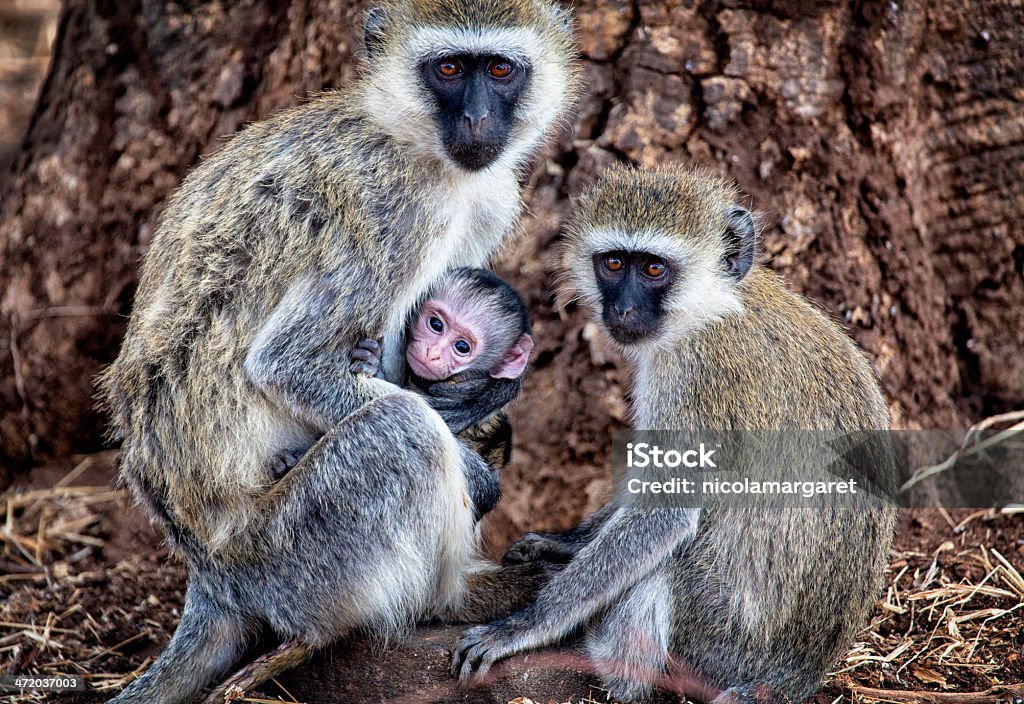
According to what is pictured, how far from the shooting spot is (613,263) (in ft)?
15.4

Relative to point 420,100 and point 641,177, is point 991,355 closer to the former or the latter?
point 641,177

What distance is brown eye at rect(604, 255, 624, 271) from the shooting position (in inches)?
184

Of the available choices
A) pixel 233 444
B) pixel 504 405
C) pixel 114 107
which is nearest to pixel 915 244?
pixel 504 405

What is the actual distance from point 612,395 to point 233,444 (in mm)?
2221

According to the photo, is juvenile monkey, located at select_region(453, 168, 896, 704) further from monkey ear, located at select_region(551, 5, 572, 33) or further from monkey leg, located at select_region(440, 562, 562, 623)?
monkey ear, located at select_region(551, 5, 572, 33)

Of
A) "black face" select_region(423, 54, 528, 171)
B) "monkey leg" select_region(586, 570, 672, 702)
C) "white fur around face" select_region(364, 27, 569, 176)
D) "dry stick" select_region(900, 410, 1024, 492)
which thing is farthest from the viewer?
"dry stick" select_region(900, 410, 1024, 492)

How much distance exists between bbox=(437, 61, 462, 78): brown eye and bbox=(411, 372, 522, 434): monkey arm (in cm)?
127

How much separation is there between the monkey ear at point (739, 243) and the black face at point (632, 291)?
0.25m

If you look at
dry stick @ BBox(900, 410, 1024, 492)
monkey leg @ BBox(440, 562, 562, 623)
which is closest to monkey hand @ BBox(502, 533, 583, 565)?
monkey leg @ BBox(440, 562, 562, 623)

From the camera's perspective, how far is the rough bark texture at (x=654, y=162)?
5723mm

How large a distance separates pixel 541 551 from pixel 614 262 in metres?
1.26

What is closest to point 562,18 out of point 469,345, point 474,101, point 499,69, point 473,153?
point 499,69
